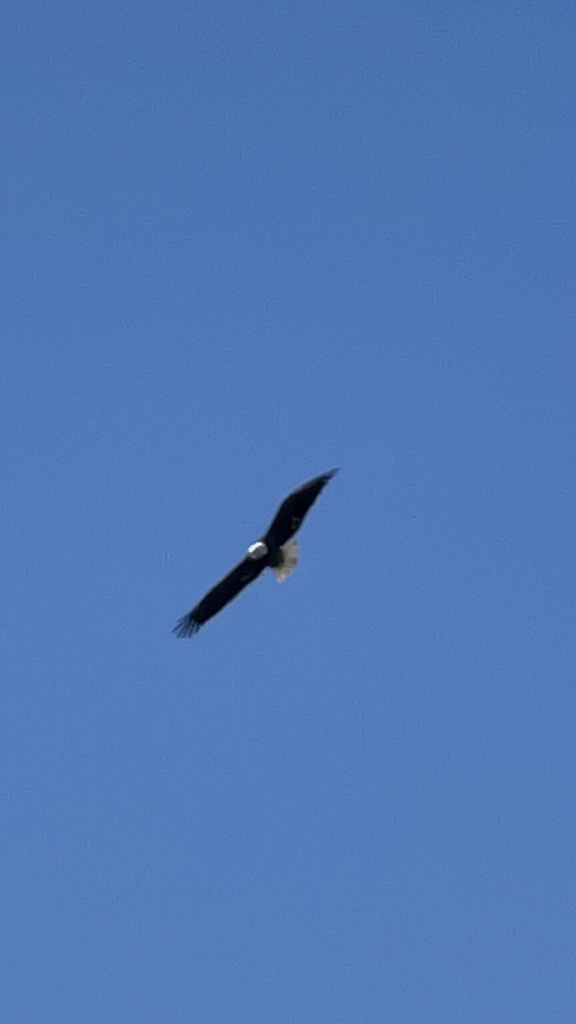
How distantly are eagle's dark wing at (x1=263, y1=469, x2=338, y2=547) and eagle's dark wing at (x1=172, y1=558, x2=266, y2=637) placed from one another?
141 centimetres

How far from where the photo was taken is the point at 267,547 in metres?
84.9

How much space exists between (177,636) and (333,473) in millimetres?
6326

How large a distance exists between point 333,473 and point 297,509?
1853 mm

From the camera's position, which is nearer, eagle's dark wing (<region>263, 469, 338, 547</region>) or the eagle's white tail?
eagle's dark wing (<region>263, 469, 338, 547</region>)

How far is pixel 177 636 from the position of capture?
85.8 meters

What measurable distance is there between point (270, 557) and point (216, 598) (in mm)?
2368

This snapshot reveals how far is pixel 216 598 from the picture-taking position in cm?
8675

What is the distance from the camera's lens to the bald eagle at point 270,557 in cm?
8350

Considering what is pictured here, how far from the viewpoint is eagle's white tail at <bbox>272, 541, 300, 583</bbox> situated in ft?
278

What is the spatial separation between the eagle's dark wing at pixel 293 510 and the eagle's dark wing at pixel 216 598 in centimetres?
141

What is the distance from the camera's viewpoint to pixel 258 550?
84875 mm

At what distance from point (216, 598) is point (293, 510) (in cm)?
399

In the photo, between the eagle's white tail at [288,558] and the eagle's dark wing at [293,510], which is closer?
the eagle's dark wing at [293,510]

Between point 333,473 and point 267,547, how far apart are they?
3.40m
